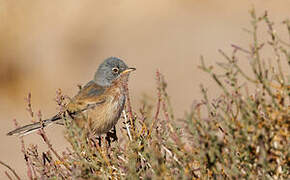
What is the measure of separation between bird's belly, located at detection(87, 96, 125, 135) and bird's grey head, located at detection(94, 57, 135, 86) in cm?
36

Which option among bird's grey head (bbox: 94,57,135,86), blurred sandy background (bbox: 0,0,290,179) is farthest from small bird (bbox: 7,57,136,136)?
blurred sandy background (bbox: 0,0,290,179)

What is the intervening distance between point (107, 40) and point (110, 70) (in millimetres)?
14527

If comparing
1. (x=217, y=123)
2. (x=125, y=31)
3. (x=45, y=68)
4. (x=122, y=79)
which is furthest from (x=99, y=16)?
(x=217, y=123)

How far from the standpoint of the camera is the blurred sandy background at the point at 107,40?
1780cm

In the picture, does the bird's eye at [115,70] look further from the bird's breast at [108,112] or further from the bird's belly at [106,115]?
the bird's belly at [106,115]

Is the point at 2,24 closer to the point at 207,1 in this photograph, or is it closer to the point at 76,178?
the point at 207,1

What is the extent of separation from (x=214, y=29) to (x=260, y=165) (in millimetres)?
16651

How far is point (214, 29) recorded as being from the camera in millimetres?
19438

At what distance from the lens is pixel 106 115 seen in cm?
611

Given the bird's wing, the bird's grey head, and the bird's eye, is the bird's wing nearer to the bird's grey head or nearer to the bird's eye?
the bird's grey head

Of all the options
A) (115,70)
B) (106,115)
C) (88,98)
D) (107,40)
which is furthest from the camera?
(107,40)

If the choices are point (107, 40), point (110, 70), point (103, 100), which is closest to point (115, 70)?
point (110, 70)

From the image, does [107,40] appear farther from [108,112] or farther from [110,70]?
[108,112]

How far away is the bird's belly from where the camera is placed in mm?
6004
